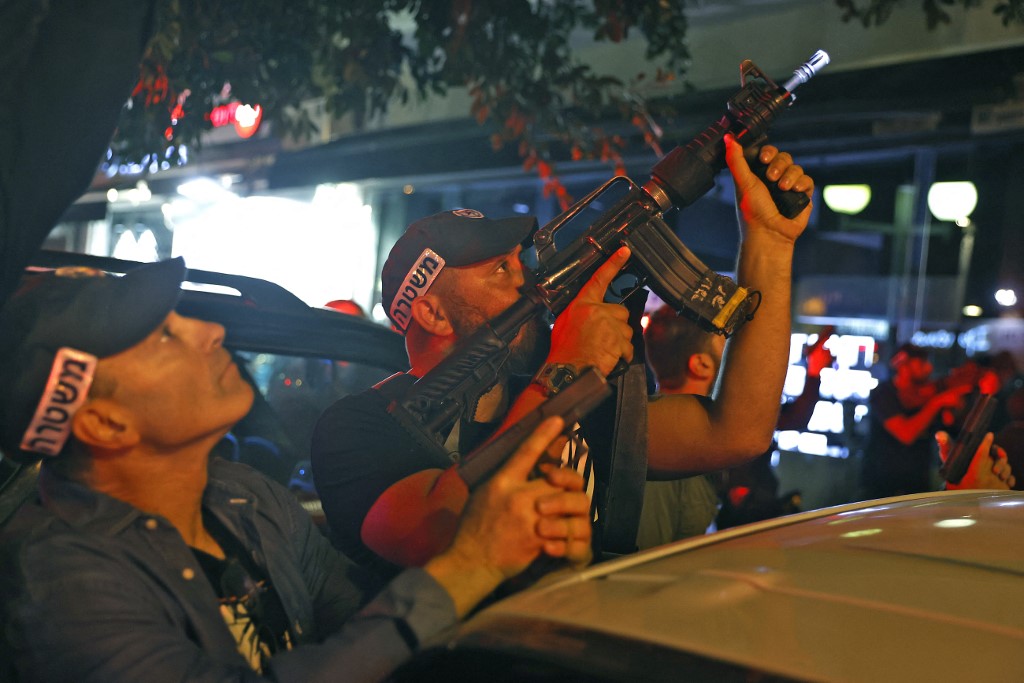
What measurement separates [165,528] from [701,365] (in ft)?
8.07

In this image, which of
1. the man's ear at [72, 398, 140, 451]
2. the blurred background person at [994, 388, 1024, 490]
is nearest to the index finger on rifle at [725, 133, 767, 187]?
the man's ear at [72, 398, 140, 451]

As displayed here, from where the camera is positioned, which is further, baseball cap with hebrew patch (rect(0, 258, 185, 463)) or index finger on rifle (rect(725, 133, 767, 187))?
index finger on rifle (rect(725, 133, 767, 187))

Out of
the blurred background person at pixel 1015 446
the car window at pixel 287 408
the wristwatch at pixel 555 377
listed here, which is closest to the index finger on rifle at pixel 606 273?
the wristwatch at pixel 555 377

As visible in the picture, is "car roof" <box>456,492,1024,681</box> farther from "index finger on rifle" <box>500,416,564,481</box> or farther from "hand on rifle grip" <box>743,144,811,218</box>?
"hand on rifle grip" <box>743,144,811,218</box>

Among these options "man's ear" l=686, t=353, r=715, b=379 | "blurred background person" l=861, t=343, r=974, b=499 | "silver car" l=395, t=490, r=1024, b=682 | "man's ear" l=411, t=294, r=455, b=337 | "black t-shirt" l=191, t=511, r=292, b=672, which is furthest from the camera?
"blurred background person" l=861, t=343, r=974, b=499

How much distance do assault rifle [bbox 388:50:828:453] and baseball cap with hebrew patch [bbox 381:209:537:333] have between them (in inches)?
4.4

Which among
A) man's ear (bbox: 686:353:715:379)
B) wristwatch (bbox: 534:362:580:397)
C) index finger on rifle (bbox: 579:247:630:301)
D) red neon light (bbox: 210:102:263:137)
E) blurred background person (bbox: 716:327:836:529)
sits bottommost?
blurred background person (bbox: 716:327:836:529)

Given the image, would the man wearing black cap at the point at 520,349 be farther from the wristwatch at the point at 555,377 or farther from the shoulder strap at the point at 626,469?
the shoulder strap at the point at 626,469

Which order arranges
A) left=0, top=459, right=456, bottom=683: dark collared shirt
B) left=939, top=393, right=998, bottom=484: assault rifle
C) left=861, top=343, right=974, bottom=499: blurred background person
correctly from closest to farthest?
left=0, top=459, right=456, bottom=683: dark collared shirt < left=939, top=393, right=998, bottom=484: assault rifle < left=861, top=343, right=974, bottom=499: blurred background person

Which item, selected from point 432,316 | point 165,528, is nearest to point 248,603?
point 165,528

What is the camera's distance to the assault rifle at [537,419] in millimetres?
1456

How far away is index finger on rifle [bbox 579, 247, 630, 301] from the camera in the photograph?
2199mm

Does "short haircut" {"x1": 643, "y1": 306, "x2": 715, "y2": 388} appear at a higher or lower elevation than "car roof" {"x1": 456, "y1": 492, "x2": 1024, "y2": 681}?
higher

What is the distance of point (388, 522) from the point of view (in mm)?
1870
